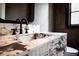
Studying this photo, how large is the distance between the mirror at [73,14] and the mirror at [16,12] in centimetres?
40

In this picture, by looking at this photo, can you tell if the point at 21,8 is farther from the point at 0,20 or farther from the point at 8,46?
the point at 8,46

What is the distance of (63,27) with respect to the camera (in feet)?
5.99

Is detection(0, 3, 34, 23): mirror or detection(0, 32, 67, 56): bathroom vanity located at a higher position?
detection(0, 3, 34, 23): mirror

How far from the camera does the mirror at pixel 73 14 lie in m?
1.83

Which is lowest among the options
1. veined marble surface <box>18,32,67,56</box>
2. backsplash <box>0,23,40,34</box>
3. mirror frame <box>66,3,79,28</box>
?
veined marble surface <box>18,32,67,56</box>

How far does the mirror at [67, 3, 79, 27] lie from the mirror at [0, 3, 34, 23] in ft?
1.31

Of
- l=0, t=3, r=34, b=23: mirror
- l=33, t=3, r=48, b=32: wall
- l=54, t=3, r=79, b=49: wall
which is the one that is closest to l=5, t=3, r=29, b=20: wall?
l=0, t=3, r=34, b=23: mirror

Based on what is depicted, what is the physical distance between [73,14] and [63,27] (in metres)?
0.18

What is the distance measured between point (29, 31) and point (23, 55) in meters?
0.26

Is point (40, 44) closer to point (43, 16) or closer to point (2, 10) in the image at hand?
point (43, 16)

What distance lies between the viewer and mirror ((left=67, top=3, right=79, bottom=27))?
5.99ft

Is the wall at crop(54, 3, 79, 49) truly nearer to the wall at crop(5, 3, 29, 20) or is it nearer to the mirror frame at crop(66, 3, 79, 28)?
the mirror frame at crop(66, 3, 79, 28)

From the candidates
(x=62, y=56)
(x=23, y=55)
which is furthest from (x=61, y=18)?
(x=23, y=55)

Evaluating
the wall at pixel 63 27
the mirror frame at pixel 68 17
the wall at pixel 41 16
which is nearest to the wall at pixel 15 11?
the wall at pixel 41 16
